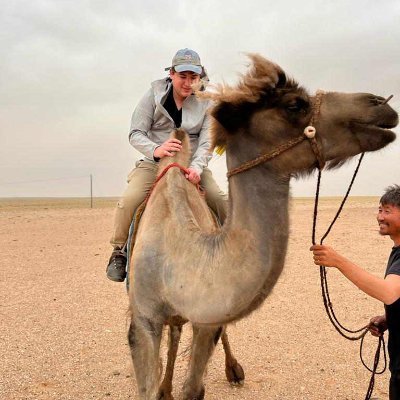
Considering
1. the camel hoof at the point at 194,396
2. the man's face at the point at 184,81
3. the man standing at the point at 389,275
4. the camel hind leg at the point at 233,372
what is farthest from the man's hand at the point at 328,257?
the camel hind leg at the point at 233,372

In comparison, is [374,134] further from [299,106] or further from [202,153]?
[202,153]

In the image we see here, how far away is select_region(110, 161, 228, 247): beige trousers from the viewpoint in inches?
198

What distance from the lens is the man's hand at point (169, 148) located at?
4703 mm

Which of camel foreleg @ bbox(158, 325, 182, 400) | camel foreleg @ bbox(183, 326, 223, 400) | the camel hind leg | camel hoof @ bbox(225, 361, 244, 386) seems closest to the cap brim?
camel foreleg @ bbox(183, 326, 223, 400)

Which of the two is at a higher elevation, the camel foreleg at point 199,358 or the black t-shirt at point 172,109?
the black t-shirt at point 172,109

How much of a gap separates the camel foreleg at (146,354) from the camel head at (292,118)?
143 cm

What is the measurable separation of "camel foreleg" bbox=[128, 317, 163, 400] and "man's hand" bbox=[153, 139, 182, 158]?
1437mm

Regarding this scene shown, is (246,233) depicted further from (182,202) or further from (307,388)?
(307,388)

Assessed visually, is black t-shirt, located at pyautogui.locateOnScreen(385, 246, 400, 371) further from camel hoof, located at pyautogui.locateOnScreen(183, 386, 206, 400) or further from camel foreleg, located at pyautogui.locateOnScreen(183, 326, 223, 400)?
camel hoof, located at pyautogui.locateOnScreen(183, 386, 206, 400)

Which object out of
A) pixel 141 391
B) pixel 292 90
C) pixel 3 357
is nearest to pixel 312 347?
pixel 141 391

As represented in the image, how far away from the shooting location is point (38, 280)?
12.0 m

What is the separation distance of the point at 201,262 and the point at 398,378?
1.78 meters

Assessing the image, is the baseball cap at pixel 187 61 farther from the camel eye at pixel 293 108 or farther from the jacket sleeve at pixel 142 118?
the camel eye at pixel 293 108

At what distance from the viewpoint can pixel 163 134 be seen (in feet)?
18.0
